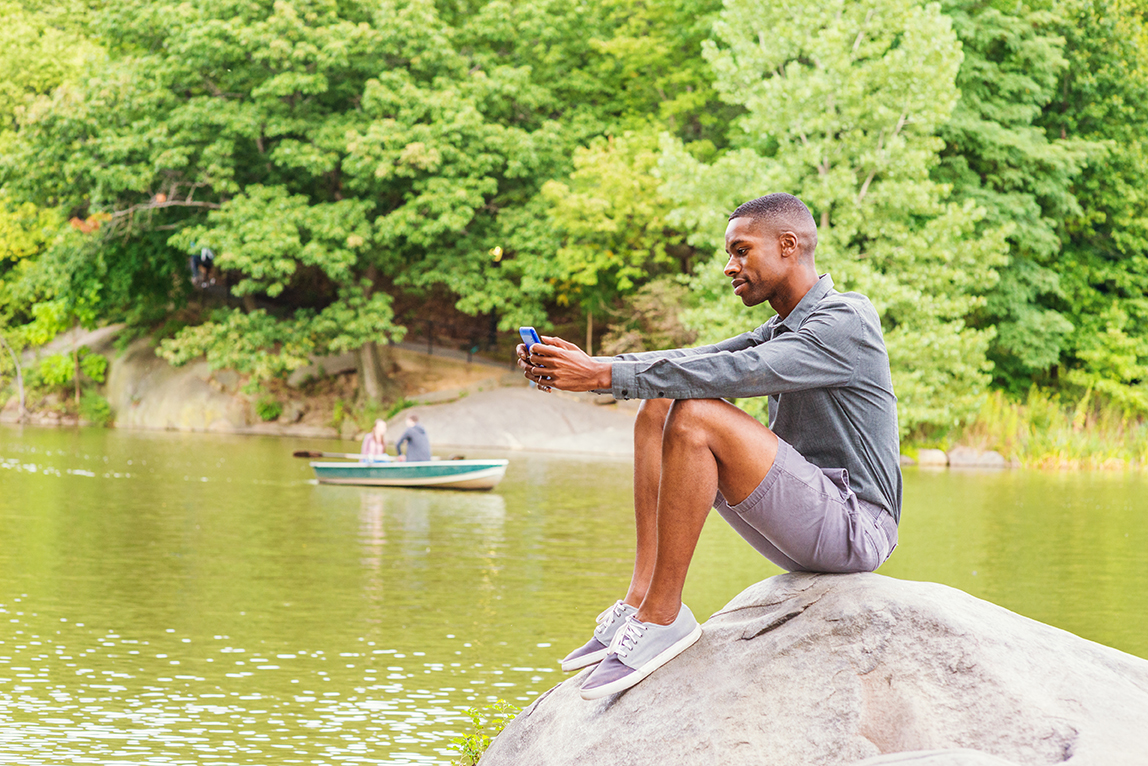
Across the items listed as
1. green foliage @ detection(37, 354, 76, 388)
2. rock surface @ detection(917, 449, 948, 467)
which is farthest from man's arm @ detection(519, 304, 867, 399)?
green foliage @ detection(37, 354, 76, 388)

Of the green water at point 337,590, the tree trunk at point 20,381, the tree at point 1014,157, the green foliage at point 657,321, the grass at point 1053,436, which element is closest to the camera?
the green water at point 337,590

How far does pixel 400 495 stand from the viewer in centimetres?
1869

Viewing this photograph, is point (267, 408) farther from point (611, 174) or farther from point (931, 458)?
point (931, 458)

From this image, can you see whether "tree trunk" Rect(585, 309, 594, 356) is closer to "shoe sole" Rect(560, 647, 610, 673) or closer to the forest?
the forest

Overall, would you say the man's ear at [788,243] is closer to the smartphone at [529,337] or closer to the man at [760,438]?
the man at [760,438]

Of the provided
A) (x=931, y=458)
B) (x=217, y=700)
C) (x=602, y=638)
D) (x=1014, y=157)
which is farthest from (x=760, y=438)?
(x=1014, y=157)

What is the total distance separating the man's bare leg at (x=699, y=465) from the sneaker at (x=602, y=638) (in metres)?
0.28

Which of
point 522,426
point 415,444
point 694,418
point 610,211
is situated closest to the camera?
point 694,418

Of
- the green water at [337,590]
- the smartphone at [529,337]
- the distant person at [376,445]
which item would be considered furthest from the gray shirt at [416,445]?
the smartphone at [529,337]

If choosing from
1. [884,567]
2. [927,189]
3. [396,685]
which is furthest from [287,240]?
[396,685]

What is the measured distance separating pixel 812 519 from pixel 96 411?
99.7ft

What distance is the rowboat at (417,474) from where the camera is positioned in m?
18.4

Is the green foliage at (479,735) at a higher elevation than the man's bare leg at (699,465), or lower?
lower

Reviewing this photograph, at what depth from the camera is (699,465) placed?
13.4 feet
